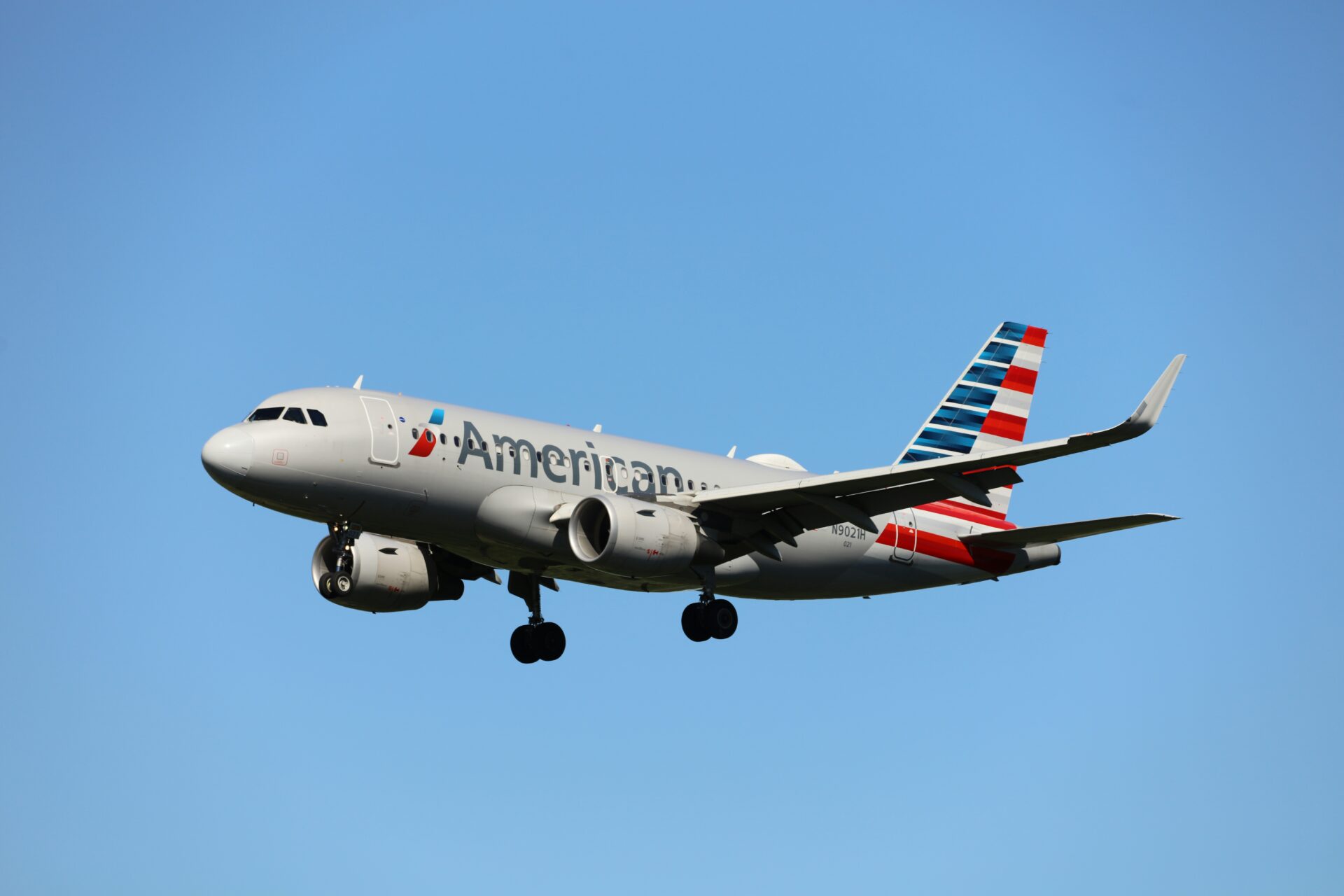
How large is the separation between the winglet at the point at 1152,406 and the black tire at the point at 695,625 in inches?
492

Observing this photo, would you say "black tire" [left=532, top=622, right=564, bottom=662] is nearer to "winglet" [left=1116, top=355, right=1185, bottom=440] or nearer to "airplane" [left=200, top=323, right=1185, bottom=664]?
"airplane" [left=200, top=323, right=1185, bottom=664]

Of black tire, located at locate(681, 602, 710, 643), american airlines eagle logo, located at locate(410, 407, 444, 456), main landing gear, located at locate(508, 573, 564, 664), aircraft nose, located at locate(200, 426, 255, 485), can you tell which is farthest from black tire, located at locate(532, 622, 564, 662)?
aircraft nose, located at locate(200, 426, 255, 485)

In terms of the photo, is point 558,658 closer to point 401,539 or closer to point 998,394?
point 401,539

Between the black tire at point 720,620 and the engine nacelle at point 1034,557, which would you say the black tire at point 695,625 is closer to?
the black tire at point 720,620

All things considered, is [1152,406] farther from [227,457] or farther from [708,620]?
[227,457]

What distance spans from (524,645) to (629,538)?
7.23 meters

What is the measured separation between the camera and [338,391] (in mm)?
37906

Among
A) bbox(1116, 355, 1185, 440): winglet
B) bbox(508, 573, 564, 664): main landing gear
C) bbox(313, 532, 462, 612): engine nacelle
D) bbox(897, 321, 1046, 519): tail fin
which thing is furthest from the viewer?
bbox(897, 321, 1046, 519): tail fin

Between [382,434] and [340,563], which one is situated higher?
[382,434]

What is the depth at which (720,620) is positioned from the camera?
4153 cm

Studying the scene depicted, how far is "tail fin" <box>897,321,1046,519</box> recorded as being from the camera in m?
49.0

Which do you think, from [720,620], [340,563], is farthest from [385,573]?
[720,620]

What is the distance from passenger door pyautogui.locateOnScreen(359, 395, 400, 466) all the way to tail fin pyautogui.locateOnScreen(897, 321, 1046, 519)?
17.0m

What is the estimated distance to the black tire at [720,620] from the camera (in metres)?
41.5
